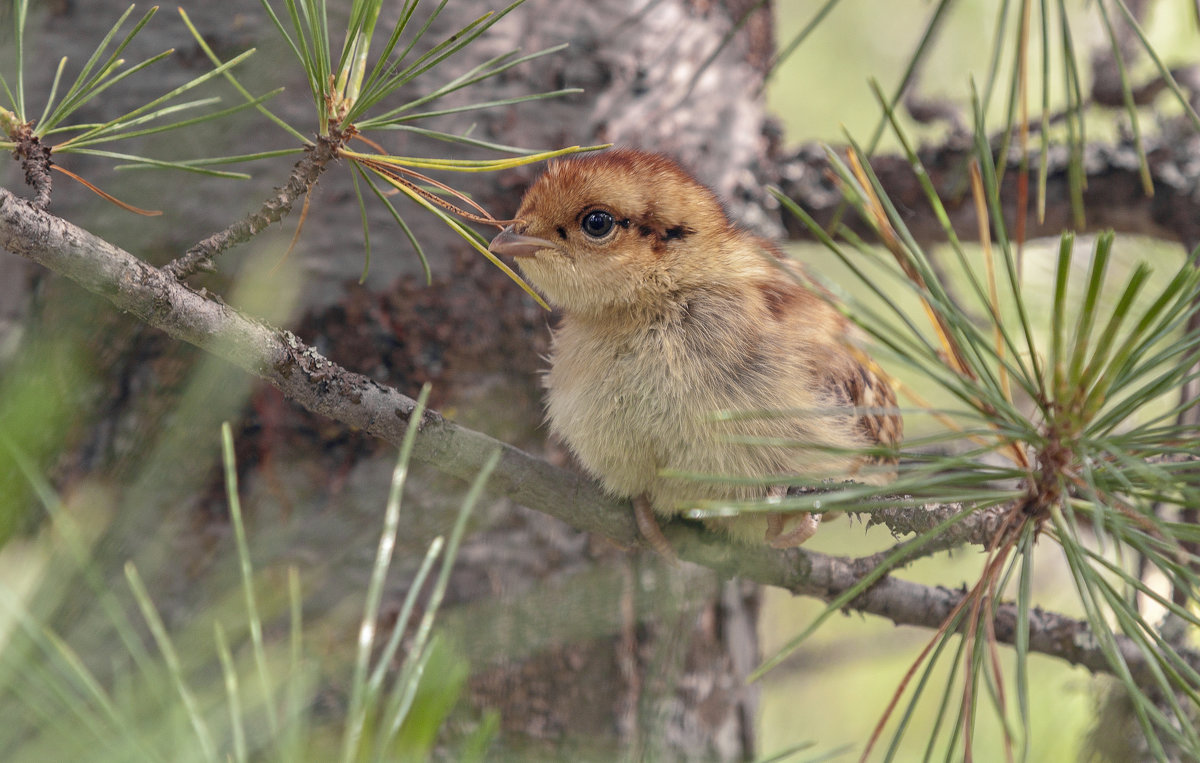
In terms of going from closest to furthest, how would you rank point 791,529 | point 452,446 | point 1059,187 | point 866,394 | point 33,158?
point 33,158 → point 452,446 → point 791,529 → point 866,394 → point 1059,187

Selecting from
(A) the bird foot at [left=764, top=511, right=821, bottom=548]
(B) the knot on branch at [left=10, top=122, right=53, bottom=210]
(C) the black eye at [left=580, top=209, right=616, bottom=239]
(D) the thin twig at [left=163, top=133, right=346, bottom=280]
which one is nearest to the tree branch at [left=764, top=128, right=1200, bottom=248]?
(C) the black eye at [left=580, top=209, right=616, bottom=239]

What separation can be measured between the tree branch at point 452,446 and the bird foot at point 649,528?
2cm

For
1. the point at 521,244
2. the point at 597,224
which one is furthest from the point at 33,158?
the point at 597,224

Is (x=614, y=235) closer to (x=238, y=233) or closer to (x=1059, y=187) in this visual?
(x=238, y=233)

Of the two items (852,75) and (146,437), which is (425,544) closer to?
(146,437)

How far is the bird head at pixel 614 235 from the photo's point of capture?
72.4 inches

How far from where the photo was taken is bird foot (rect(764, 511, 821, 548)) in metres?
1.62

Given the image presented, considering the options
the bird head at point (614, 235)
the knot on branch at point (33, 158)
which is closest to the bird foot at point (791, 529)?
the bird head at point (614, 235)

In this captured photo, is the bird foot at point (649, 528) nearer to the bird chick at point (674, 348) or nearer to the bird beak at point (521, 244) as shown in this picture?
the bird chick at point (674, 348)

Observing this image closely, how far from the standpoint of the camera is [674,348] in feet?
5.68

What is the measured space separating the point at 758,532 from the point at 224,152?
4.74ft

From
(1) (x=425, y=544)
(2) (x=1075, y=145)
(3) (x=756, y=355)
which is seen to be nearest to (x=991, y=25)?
(2) (x=1075, y=145)

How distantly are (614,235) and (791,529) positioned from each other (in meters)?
0.69

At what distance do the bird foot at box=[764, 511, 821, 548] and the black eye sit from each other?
2.20ft
